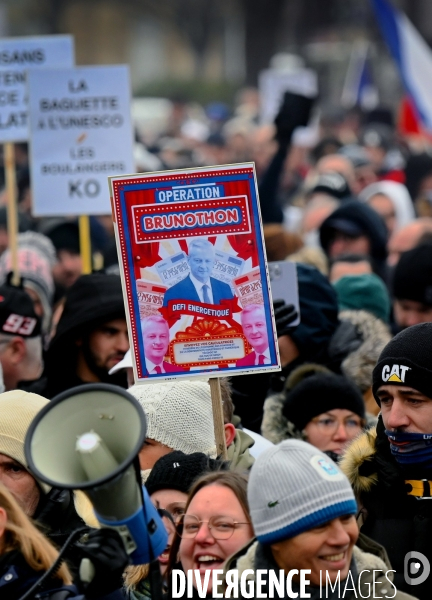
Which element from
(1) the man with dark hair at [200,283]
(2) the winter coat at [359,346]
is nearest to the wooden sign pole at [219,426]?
(1) the man with dark hair at [200,283]

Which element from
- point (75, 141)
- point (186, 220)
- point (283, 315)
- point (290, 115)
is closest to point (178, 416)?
point (186, 220)

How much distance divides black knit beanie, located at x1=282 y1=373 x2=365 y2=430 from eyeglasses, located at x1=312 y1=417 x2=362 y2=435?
0.11 feet

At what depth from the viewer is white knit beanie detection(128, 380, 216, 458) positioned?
509cm

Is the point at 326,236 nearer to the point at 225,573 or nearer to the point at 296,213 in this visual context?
the point at 296,213

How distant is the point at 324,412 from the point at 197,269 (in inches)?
61.7

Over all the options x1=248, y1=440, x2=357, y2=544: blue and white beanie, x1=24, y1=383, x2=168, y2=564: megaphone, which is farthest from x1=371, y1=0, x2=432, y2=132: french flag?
x1=24, y1=383, x2=168, y2=564: megaphone

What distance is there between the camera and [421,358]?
454 cm

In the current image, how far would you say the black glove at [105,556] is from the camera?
339cm

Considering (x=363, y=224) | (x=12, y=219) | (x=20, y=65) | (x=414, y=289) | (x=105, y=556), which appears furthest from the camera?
(x=20, y=65)

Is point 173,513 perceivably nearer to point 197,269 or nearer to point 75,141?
point 197,269

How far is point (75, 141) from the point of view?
345 inches

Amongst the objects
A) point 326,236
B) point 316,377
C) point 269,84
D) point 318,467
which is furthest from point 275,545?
point 269,84

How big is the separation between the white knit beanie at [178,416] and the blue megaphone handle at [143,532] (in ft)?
4.79

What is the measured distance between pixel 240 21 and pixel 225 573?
222 feet
